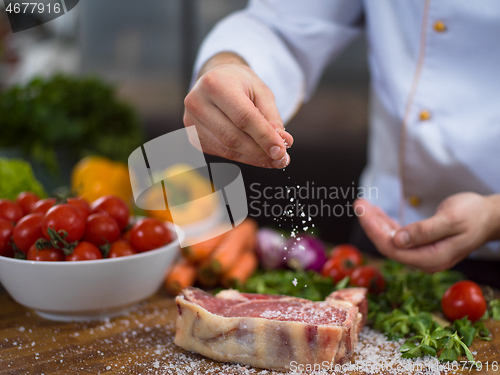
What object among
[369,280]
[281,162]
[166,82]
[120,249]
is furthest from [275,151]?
[166,82]

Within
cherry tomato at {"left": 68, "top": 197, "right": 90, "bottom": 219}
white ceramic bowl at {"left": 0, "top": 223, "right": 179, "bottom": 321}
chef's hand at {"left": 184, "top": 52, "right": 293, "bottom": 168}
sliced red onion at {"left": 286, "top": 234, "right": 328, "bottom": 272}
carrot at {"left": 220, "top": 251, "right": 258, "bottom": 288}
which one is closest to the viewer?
chef's hand at {"left": 184, "top": 52, "right": 293, "bottom": 168}

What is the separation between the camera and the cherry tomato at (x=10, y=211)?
1122 millimetres

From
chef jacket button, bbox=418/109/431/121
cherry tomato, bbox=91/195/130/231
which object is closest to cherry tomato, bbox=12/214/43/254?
cherry tomato, bbox=91/195/130/231

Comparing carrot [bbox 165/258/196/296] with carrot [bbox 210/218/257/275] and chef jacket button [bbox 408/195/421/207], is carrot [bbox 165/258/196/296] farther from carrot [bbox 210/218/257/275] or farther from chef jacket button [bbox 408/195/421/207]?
chef jacket button [bbox 408/195/421/207]

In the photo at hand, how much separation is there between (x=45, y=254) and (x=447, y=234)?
0.89m

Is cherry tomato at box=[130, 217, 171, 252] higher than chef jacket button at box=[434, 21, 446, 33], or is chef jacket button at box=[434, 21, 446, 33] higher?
chef jacket button at box=[434, 21, 446, 33]

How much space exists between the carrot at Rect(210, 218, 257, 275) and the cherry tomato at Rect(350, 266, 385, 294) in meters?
0.36

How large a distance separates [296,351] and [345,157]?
1.78 meters

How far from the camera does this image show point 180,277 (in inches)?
51.2

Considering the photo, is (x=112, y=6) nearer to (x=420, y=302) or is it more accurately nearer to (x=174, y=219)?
(x=174, y=219)

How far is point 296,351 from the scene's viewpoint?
881 mm

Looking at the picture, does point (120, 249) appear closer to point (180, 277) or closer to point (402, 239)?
point (180, 277)

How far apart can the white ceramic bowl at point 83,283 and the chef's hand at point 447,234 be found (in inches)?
21.4

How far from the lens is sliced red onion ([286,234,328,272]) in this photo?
1.46 metres
